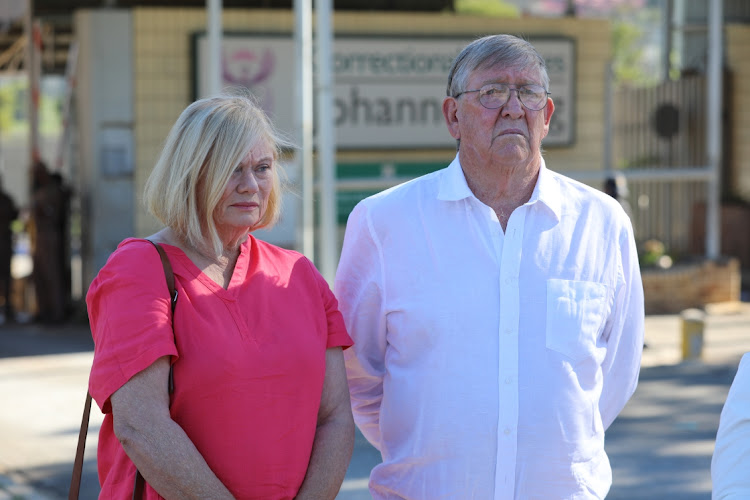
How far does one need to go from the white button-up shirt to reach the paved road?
309cm

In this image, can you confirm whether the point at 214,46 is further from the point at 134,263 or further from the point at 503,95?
the point at 134,263

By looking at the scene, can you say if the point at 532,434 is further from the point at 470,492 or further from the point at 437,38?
the point at 437,38

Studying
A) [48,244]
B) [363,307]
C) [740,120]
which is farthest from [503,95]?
[740,120]

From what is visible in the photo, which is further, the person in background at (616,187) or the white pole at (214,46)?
the person in background at (616,187)

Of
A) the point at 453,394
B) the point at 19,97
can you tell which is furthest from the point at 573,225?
the point at 19,97

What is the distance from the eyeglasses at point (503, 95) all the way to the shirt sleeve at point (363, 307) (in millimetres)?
470

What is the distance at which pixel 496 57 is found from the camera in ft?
9.61

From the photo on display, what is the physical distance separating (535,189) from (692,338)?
7112 mm

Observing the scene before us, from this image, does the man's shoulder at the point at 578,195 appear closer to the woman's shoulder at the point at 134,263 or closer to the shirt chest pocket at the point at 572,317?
the shirt chest pocket at the point at 572,317

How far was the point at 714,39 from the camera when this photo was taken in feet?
41.7

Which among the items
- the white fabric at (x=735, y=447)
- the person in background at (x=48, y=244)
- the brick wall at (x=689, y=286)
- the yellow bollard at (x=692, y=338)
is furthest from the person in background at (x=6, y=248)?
the white fabric at (x=735, y=447)

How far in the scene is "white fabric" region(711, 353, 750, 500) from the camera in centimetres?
208

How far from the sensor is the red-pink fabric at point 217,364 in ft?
8.36

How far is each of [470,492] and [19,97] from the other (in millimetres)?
56048
